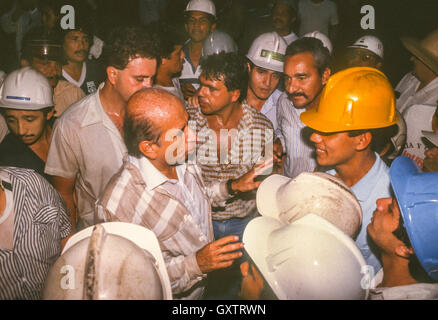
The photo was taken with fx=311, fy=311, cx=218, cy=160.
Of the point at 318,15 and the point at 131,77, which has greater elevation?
the point at 318,15

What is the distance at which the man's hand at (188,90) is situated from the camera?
4.70 m

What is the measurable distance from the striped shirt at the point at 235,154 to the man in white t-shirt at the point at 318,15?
3.98 meters

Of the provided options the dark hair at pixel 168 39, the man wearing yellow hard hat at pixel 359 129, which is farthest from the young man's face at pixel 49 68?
the man wearing yellow hard hat at pixel 359 129

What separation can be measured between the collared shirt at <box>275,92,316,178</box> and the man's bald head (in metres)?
1.63

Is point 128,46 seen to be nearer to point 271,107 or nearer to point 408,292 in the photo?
point 271,107

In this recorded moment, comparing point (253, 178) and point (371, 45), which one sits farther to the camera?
point (371, 45)

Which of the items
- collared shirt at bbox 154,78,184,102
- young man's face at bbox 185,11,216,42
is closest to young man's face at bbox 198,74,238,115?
collared shirt at bbox 154,78,184,102

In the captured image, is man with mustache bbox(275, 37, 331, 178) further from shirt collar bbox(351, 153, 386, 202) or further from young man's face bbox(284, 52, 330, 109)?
shirt collar bbox(351, 153, 386, 202)

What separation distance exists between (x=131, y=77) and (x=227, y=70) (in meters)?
1.05

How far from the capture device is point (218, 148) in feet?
11.1

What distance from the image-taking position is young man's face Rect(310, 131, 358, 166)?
A: 2.54 m

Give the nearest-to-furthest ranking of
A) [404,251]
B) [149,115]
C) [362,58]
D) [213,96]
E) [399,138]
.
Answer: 1. [404,251]
2. [149,115]
3. [399,138]
4. [213,96]
5. [362,58]

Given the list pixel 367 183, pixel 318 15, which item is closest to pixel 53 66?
pixel 367 183

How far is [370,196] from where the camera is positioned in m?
2.49
